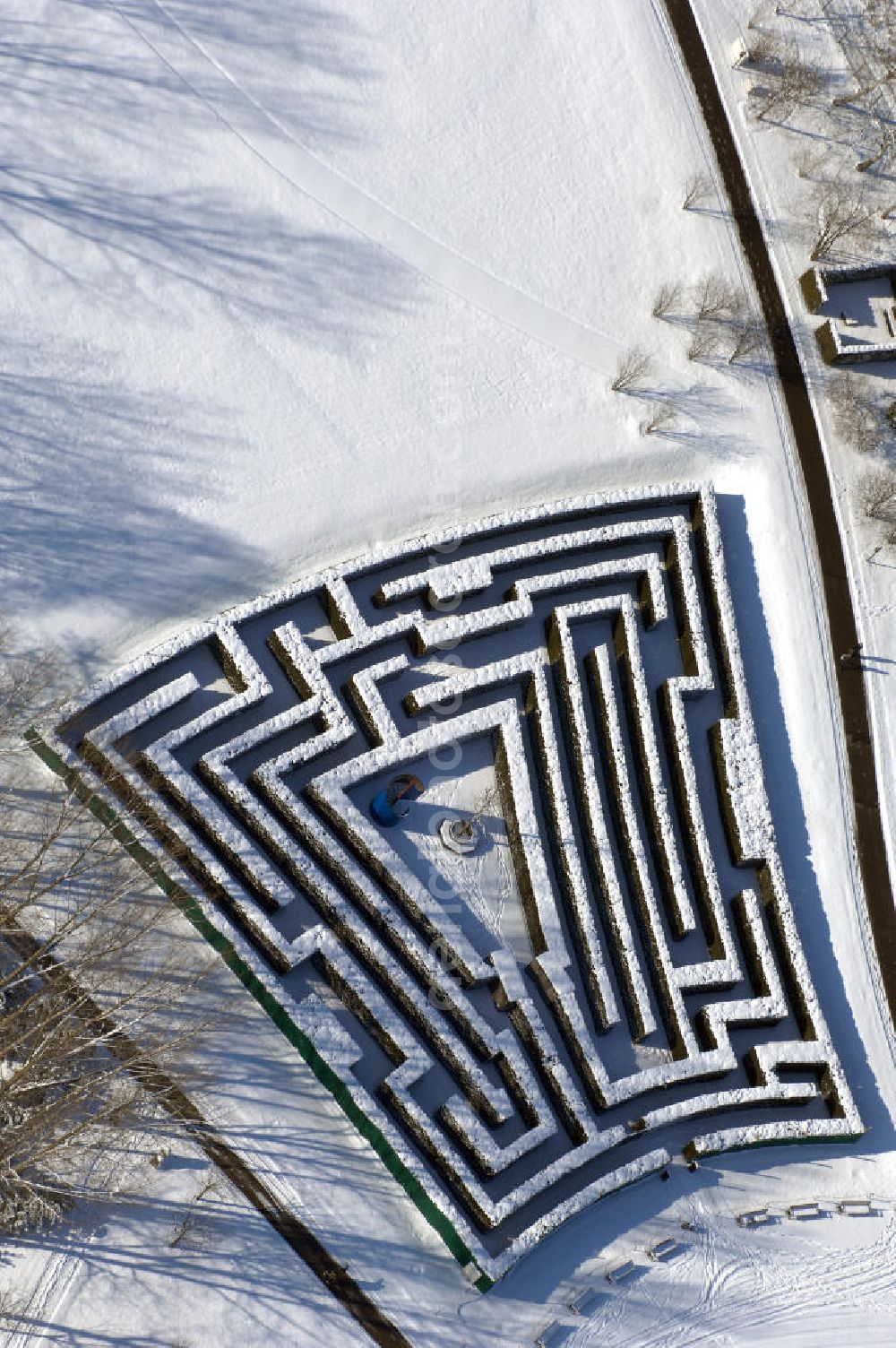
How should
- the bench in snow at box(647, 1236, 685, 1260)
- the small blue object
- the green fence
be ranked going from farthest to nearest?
the small blue object → the bench in snow at box(647, 1236, 685, 1260) → the green fence

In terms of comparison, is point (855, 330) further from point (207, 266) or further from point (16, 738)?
point (16, 738)

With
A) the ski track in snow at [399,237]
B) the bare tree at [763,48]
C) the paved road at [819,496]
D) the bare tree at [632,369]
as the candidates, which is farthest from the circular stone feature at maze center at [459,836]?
the bare tree at [763,48]

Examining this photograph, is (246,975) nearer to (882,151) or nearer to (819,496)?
(819,496)

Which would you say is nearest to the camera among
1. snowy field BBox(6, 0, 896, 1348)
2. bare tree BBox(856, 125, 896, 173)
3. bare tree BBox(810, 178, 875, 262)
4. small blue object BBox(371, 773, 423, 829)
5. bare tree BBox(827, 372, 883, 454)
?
snowy field BBox(6, 0, 896, 1348)

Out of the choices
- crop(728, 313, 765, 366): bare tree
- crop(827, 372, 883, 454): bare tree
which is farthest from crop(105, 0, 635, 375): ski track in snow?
crop(827, 372, 883, 454): bare tree

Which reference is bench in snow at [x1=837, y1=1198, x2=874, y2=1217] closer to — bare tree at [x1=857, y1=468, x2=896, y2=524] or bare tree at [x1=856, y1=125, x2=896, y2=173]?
bare tree at [x1=857, y1=468, x2=896, y2=524]

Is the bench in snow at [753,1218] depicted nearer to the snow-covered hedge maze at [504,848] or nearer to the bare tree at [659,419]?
the snow-covered hedge maze at [504,848]
